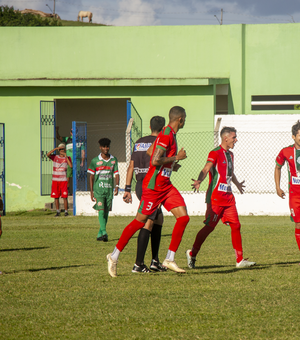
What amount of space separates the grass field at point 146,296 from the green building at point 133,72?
1080 cm

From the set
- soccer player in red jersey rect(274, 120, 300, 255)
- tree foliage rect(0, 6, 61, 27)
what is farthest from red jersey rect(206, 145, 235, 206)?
tree foliage rect(0, 6, 61, 27)

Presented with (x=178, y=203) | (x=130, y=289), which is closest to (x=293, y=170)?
(x=178, y=203)

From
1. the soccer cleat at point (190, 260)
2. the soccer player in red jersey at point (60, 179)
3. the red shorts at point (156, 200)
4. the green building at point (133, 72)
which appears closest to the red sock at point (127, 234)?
the red shorts at point (156, 200)

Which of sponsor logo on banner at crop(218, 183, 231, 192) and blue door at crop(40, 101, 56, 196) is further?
blue door at crop(40, 101, 56, 196)

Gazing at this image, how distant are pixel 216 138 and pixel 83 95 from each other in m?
5.92

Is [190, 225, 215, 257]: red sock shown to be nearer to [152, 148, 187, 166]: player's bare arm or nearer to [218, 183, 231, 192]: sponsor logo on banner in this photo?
[218, 183, 231, 192]: sponsor logo on banner

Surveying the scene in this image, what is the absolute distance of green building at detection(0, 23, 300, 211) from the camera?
19.5m

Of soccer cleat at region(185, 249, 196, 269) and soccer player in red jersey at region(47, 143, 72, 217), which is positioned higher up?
soccer player in red jersey at region(47, 143, 72, 217)

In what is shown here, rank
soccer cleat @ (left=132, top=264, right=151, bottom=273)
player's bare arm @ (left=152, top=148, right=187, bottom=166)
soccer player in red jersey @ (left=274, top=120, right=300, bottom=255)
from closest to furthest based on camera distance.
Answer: player's bare arm @ (left=152, top=148, right=187, bottom=166) → soccer cleat @ (left=132, top=264, right=151, bottom=273) → soccer player in red jersey @ (left=274, top=120, right=300, bottom=255)

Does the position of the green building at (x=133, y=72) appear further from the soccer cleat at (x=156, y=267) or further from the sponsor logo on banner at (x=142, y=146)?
the soccer cleat at (x=156, y=267)

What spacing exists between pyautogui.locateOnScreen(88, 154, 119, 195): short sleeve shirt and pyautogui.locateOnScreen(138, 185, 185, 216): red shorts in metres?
4.21

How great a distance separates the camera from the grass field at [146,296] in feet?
13.3

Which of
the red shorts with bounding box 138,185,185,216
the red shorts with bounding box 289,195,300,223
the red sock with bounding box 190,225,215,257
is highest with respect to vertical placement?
the red shorts with bounding box 138,185,185,216

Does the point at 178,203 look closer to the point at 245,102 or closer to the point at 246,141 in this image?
the point at 246,141
